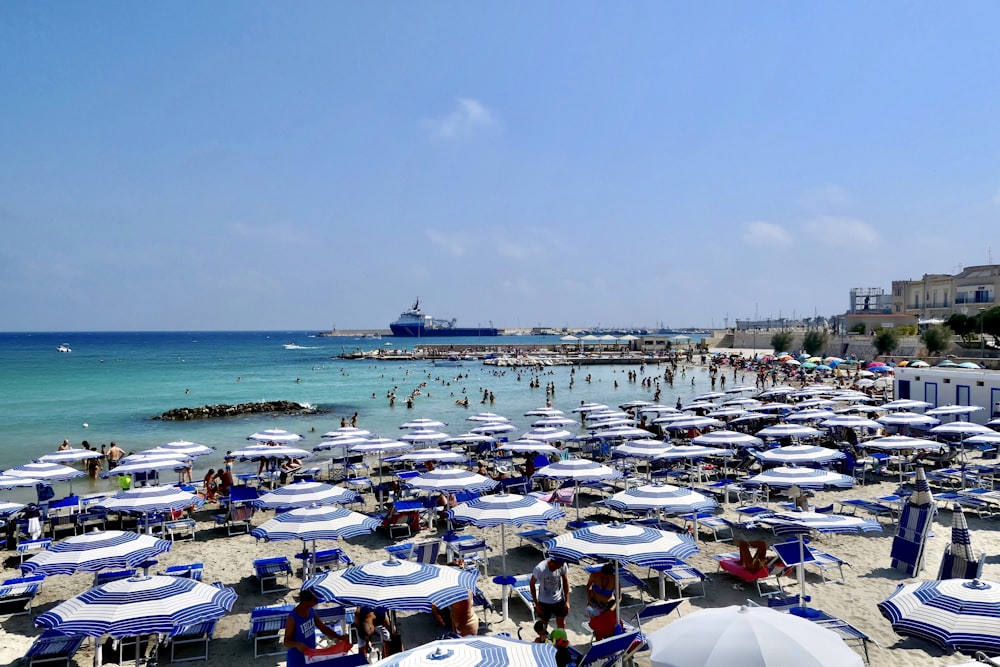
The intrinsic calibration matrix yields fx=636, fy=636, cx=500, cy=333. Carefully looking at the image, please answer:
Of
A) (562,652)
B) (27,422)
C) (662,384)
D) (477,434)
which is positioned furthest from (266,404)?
(562,652)

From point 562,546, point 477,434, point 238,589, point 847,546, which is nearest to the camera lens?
point 562,546

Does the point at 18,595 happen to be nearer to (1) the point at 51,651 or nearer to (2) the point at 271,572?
(1) the point at 51,651

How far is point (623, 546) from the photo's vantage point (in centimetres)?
686

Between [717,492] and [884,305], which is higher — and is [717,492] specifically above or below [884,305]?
below

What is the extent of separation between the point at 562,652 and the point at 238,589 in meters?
5.56

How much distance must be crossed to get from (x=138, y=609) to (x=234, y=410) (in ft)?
109

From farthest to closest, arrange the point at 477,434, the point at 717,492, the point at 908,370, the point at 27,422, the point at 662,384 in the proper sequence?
the point at 662,384 → the point at 27,422 → the point at 908,370 → the point at 477,434 → the point at 717,492

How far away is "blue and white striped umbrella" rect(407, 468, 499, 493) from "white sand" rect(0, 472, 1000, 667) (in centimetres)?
104

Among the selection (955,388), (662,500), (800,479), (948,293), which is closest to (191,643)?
(662,500)

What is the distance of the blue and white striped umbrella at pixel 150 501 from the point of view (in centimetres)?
1000

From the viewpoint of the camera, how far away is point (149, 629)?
5.59m

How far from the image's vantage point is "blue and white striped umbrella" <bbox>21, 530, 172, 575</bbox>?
7.28m

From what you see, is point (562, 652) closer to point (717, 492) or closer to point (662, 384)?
point (717, 492)

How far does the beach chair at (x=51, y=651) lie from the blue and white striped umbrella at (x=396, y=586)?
9.25 ft
